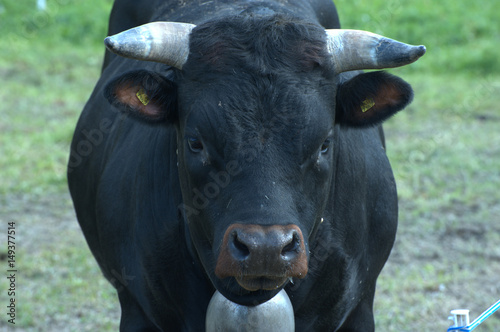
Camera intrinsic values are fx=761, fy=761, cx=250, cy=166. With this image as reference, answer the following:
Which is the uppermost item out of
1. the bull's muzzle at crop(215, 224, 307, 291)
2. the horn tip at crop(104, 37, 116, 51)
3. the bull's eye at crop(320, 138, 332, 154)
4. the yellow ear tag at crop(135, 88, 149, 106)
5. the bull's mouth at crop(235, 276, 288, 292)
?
the horn tip at crop(104, 37, 116, 51)

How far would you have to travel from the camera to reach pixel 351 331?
3.68m

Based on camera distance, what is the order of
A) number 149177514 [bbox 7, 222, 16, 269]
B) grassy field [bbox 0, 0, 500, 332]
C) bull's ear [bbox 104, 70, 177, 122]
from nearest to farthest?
bull's ear [bbox 104, 70, 177, 122] → grassy field [bbox 0, 0, 500, 332] → number 149177514 [bbox 7, 222, 16, 269]

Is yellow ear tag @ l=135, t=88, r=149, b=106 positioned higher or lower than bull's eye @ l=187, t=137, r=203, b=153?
higher

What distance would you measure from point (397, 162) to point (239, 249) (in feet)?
17.9

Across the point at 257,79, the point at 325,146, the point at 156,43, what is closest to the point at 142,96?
the point at 156,43

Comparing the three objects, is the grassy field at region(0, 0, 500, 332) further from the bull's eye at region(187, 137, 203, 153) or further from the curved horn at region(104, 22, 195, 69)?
the curved horn at region(104, 22, 195, 69)

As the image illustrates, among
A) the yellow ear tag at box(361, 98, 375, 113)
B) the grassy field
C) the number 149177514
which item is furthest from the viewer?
the number 149177514

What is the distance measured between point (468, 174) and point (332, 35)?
4.81 metres

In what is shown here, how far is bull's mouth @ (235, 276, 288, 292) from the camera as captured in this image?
8.51 ft

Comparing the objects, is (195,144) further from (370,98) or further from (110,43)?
(370,98)

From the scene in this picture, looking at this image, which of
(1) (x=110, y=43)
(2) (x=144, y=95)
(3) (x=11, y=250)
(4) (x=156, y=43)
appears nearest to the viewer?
(1) (x=110, y=43)

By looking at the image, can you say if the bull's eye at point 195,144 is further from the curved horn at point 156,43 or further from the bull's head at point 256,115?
the curved horn at point 156,43

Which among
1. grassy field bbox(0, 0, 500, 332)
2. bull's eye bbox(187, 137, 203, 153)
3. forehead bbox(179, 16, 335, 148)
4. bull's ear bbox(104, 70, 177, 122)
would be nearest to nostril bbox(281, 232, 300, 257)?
forehead bbox(179, 16, 335, 148)

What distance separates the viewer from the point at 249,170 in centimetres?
264
